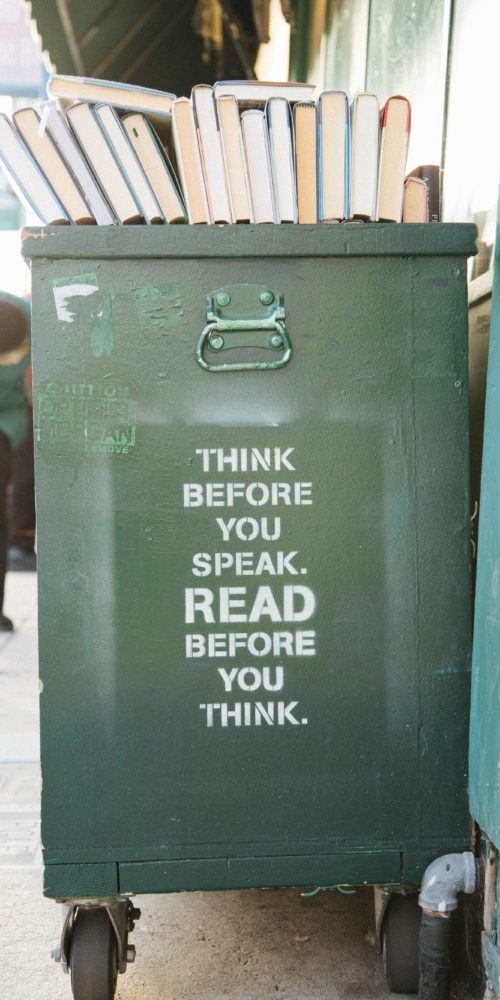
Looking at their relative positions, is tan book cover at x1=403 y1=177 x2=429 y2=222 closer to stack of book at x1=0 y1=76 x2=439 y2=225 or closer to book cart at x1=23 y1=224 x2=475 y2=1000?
stack of book at x1=0 y1=76 x2=439 y2=225

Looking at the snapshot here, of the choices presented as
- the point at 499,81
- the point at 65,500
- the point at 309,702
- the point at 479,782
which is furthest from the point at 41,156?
the point at 479,782

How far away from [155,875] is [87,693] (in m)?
0.43

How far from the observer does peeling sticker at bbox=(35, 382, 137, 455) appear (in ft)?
7.05

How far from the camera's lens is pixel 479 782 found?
208 cm

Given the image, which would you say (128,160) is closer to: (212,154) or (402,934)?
(212,154)

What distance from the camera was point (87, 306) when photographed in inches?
84.0

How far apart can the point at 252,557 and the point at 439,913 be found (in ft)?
2.86

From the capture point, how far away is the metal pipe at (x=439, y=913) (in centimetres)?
212

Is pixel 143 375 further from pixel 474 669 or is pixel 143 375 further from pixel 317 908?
pixel 317 908

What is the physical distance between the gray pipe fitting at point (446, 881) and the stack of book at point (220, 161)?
1454 millimetres

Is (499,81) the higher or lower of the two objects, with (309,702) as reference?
higher

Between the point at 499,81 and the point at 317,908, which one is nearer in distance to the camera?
the point at 499,81

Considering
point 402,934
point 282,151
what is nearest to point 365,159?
Result: point 282,151

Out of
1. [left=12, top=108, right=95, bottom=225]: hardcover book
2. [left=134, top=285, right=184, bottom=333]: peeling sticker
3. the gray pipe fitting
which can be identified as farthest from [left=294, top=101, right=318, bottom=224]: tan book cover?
the gray pipe fitting
